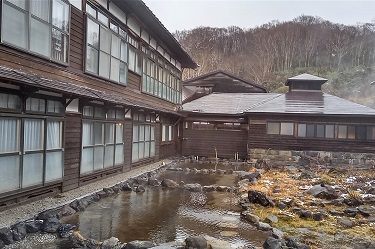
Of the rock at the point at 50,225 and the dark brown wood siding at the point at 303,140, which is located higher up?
the dark brown wood siding at the point at 303,140

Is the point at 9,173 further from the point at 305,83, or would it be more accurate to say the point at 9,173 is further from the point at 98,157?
the point at 305,83

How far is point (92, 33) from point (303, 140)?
590 inches

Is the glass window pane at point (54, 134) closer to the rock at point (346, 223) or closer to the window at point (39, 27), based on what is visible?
the window at point (39, 27)

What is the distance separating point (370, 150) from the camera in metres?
19.6

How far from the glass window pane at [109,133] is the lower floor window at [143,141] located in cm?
233

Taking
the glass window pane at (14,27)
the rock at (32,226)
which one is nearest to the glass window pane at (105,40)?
the glass window pane at (14,27)

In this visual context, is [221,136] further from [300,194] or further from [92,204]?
[92,204]

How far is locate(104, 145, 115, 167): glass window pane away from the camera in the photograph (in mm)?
11805

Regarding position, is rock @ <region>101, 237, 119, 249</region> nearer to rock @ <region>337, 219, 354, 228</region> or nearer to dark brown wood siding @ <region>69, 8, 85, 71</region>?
rock @ <region>337, 219, 354, 228</region>

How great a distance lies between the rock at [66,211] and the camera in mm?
7445

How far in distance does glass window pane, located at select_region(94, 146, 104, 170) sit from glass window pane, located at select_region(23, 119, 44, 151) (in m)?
3.09

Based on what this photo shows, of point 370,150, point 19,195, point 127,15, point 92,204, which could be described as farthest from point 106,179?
point 370,150

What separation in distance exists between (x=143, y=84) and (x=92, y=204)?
327 inches

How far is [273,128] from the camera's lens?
20766 millimetres
